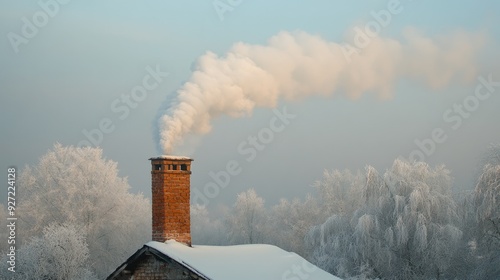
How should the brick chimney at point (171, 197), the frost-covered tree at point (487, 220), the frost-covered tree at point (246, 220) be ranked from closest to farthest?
the brick chimney at point (171, 197), the frost-covered tree at point (487, 220), the frost-covered tree at point (246, 220)

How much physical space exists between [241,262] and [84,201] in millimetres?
31645

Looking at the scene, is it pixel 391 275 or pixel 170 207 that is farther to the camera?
pixel 391 275

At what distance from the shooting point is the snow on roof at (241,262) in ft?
60.2

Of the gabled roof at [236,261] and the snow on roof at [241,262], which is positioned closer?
the gabled roof at [236,261]

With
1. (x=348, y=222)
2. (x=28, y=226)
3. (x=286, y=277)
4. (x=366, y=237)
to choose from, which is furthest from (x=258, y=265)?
(x=28, y=226)

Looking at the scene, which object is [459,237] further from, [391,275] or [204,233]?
[204,233]

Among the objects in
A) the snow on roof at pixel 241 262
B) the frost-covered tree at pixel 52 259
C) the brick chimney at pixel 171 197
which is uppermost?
the brick chimney at pixel 171 197

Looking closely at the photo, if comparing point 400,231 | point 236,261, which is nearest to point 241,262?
point 236,261

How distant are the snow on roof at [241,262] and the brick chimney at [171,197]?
0.39 meters

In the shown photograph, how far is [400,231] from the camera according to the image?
3759 cm

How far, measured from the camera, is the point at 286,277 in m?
19.5

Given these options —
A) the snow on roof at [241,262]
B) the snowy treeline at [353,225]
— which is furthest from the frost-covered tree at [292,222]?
the snow on roof at [241,262]

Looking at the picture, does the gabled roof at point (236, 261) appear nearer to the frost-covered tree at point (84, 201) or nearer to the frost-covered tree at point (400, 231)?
the frost-covered tree at point (400, 231)

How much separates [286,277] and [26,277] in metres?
21.9
